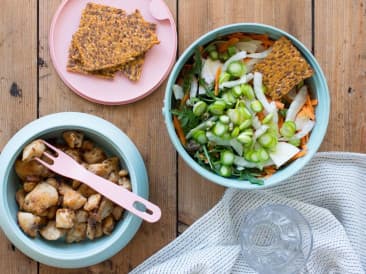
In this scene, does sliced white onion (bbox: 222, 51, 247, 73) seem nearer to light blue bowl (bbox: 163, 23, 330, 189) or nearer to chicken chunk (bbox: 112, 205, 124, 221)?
light blue bowl (bbox: 163, 23, 330, 189)

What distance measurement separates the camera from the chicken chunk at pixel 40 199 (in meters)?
0.95

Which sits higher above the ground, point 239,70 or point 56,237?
point 239,70

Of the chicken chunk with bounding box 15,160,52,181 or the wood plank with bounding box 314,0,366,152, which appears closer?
the chicken chunk with bounding box 15,160,52,181

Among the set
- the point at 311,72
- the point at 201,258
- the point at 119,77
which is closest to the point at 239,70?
the point at 311,72

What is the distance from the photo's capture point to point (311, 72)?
36.8 inches

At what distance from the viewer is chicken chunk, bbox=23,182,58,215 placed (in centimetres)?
95

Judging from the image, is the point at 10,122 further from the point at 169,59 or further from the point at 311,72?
the point at 311,72

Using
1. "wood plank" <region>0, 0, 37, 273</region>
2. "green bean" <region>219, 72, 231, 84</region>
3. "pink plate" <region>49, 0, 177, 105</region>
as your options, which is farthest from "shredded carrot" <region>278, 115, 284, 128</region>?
"wood plank" <region>0, 0, 37, 273</region>

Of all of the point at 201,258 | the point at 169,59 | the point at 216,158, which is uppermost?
the point at 169,59

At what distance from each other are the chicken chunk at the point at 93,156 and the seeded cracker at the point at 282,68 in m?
0.29

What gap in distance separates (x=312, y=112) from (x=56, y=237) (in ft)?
1.46

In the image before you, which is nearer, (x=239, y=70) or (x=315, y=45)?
(x=239, y=70)

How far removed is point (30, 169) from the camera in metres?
0.96

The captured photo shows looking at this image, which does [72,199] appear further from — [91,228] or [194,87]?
[194,87]
